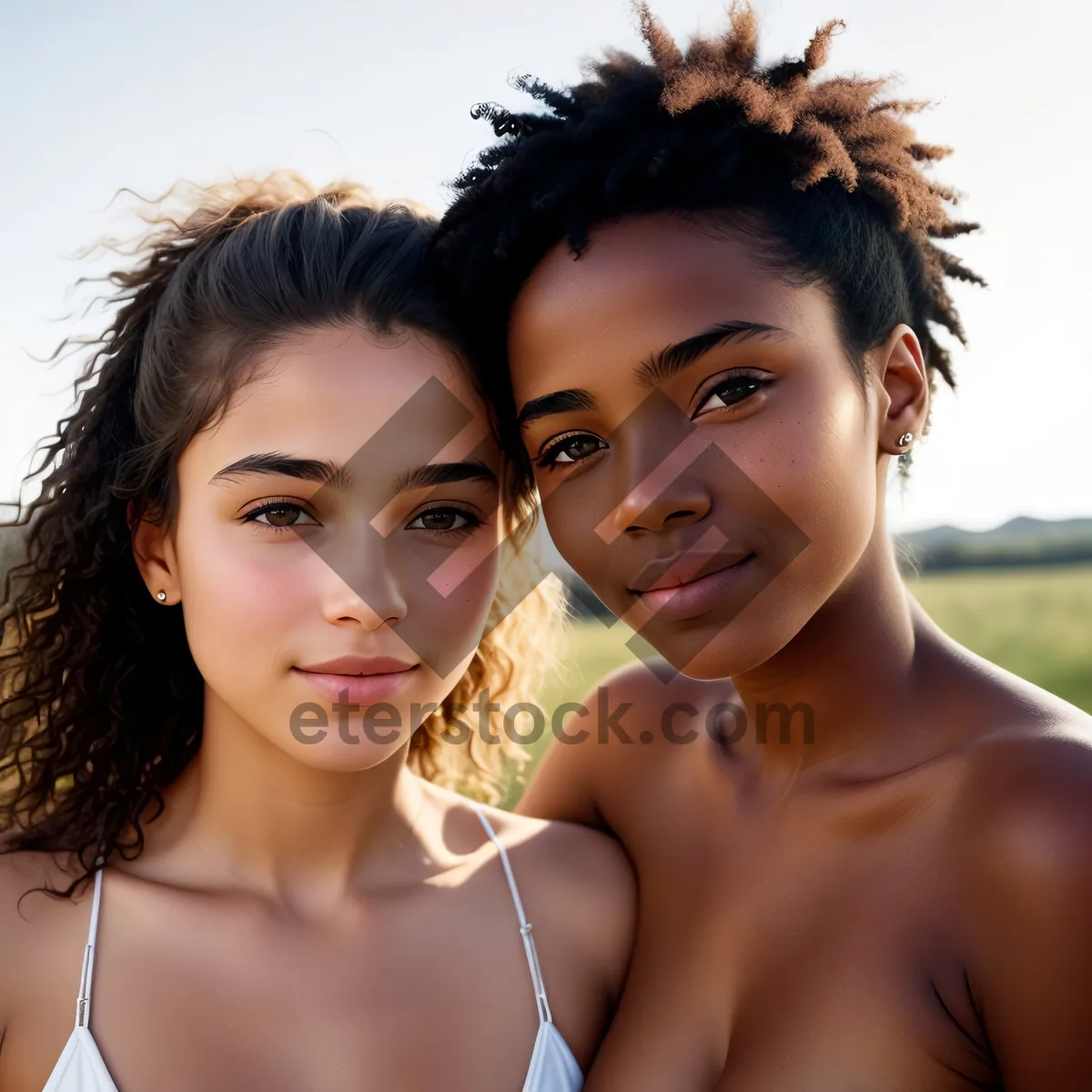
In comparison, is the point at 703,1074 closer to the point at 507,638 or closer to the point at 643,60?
the point at 507,638

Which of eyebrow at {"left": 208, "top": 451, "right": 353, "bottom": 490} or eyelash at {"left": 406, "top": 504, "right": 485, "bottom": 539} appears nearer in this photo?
eyebrow at {"left": 208, "top": 451, "right": 353, "bottom": 490}

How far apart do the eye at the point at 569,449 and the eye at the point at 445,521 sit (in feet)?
0.65

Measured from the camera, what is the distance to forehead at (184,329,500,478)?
227cm

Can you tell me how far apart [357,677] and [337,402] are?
1.87 feet

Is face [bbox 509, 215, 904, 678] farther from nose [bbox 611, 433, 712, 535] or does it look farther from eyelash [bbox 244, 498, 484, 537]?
eyelash [bbox 244, 498, 484, 537]

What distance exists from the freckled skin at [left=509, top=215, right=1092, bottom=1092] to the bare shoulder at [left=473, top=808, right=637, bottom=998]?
91mm

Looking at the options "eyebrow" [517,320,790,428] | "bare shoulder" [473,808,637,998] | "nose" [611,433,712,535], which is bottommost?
"bare shoulder" [473,808,637,998]

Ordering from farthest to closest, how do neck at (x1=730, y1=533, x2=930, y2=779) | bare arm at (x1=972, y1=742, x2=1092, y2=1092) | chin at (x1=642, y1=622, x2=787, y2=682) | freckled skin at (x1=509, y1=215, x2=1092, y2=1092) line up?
1. neck at (x1=730, y1=533, x2=930, y2=779)
2. chin at (x1=642, y1=622, x2=787, y2=682)
3. freckled skin at (x1=509, y1=215, x2=1092, y2=1092)
4. bare arm at (x1=972, y1=742, x2=1092, y2=1092)

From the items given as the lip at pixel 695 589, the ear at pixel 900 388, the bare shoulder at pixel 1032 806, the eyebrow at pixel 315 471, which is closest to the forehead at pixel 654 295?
the ear at pixel 900 388

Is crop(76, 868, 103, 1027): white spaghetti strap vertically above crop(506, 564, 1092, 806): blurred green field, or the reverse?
crop(76, 868, 103, 1027): white spaghetti strap

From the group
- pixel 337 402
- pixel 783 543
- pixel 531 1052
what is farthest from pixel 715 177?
pixel 531 1052

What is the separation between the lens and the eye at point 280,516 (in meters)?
2.29

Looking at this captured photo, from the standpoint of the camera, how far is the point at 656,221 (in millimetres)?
2215

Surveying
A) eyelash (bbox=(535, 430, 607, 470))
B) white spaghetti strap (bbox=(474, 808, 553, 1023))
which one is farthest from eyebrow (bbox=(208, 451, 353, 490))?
white spaghetti strap (bbox=(474, 808, 553, 1023))
